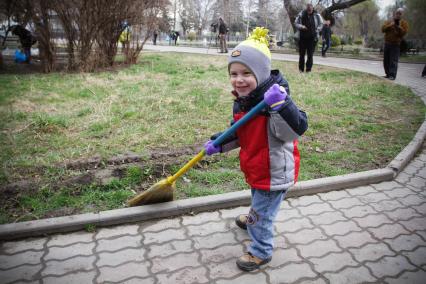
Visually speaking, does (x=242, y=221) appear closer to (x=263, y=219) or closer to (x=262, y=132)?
(x=263, y=219)

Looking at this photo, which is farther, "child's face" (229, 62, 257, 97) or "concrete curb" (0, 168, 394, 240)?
"concrete curb" (0, 168, 394, 240)

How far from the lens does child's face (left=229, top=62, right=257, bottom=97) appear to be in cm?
211

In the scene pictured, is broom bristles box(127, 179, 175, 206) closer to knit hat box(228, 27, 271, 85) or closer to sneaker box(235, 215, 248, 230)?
sneaker box(235, 215, 248, 230)

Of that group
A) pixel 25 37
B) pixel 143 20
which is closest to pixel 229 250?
pixel 143 20

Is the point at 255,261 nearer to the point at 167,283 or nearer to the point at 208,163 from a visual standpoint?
the point at 167,283

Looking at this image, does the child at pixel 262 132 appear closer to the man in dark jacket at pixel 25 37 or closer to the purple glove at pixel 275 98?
the purple glove at pixel 275 98

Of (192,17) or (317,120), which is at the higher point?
(192,17)

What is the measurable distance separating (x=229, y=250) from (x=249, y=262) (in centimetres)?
26

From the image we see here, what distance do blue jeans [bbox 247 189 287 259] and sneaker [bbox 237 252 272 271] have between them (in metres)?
0.03

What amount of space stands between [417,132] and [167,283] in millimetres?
4390

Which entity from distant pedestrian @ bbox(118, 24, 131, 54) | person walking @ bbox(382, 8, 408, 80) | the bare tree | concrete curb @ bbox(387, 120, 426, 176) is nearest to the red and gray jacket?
concrete curb @ bbox(387, 120, 426, 176)

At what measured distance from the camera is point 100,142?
165 inches

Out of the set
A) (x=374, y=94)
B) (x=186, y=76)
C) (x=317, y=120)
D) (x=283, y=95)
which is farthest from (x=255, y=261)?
(x=186, y=76)

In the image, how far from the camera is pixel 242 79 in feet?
6.93
